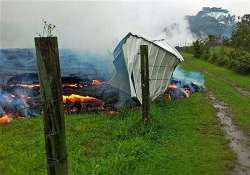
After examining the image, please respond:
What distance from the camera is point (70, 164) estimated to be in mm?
10258

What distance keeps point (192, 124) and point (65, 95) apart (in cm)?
632

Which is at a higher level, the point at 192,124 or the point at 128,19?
the point at 128,19

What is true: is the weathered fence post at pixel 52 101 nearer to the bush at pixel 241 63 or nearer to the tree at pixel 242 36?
the bush at pixel 241 63

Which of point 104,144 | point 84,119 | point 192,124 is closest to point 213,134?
point 192,124

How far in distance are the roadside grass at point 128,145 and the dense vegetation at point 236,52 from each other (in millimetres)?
17010

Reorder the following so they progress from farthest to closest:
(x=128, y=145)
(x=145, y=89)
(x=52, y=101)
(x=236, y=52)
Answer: (x=236, y=52) < (x=145, y=89) < (x=128, y=145) < (x=52, y=101)

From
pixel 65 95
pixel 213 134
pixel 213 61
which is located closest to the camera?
A: pixel 213 134

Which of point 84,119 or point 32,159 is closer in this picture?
point 32,159

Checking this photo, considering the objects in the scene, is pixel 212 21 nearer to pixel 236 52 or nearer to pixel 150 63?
pixel 236 52

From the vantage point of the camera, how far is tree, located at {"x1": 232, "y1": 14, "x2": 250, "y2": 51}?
137 feet

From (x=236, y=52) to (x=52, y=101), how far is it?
33903 mm

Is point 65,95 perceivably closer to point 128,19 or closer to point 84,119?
point 84,119

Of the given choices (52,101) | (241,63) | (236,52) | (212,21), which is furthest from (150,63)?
(212,21)

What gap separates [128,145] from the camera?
11.7 m
